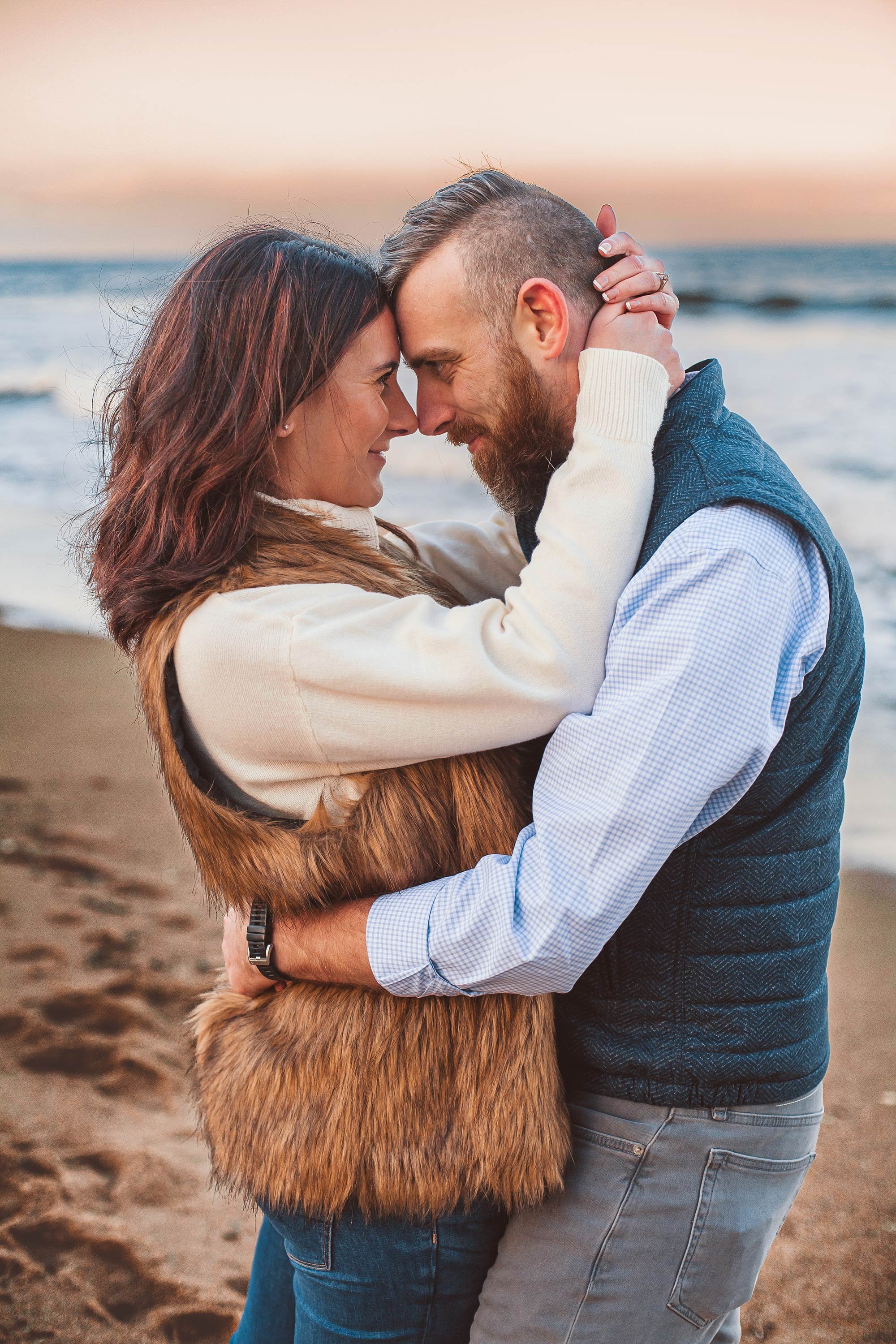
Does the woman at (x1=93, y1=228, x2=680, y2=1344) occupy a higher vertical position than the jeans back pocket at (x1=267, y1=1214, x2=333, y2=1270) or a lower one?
higher

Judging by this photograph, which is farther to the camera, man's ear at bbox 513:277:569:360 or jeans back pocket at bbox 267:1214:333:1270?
man's ear at bbox 513:277:569:360

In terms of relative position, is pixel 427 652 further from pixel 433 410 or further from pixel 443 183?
pixel 443 183

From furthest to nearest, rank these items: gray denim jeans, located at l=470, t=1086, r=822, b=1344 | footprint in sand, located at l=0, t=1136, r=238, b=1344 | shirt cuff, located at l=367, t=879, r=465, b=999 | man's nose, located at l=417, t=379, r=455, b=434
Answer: footprint in sand, located at l=0, t=1136, r=238, b=1344
man's nose, located at l=417, t=379, r=455, b=434
gray denim jeans, located at l=470, t=1086, r=822, b=1344
shirt cuff, located at l=367, t=879, r=465, b=999

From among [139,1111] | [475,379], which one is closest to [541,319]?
[475,379]

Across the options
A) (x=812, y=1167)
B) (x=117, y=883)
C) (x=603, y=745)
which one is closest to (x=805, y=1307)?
(x=812, y=1167)

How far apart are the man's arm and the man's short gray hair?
0.63 m

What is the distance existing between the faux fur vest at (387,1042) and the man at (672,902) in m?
0.07

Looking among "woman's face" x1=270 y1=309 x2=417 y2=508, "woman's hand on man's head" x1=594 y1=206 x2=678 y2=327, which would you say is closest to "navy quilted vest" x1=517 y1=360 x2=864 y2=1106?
"woman's hand on man's head" x1=594 y1=206 x2=678 y2=327

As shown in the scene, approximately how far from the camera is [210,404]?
1.52 metres

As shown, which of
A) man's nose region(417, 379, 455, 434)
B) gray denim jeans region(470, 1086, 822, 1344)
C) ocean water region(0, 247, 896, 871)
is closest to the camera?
gray denim jeans region(470, 1086, 822, 1344)

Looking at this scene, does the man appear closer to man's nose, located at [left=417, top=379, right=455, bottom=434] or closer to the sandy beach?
man's nose, located at [left=417, top=379, right=455, bottom=434]

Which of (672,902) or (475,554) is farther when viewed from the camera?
(475,554)

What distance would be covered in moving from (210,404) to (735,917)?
1.09 meters

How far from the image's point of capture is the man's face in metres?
1.73
